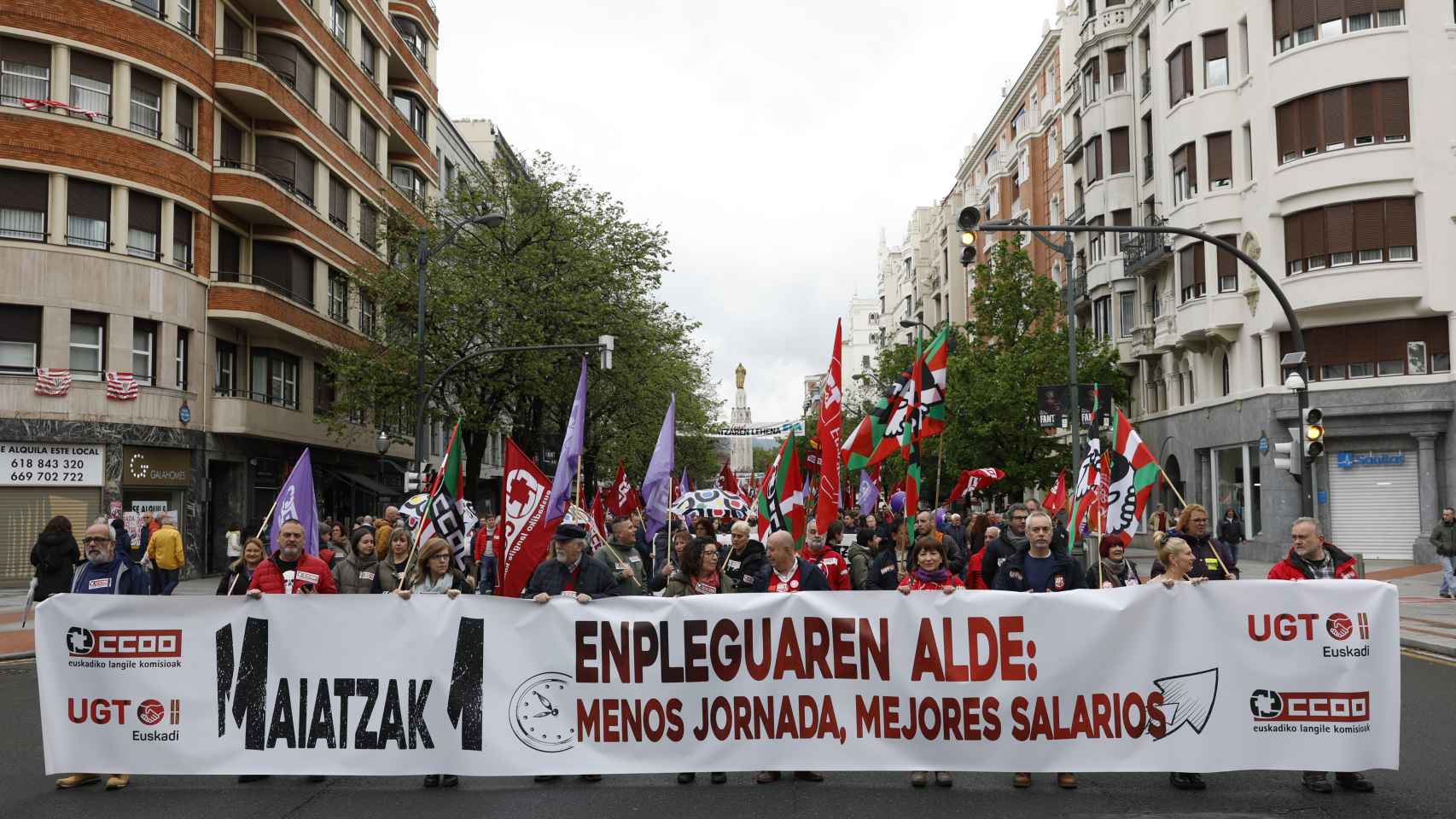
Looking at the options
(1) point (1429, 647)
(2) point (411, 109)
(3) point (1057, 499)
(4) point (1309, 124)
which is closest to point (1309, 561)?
(1) point (1429, 647)

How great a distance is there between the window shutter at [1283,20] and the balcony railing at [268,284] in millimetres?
26960

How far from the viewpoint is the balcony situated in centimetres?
3722

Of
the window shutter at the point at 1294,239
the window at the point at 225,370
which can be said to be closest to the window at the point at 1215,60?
the window shutter at the point at 1294,239

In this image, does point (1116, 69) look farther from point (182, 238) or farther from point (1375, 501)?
point (182, 238)

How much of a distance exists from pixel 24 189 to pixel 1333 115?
29805mm

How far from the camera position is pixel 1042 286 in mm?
39938

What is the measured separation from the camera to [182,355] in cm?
3022

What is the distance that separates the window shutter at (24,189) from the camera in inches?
1035

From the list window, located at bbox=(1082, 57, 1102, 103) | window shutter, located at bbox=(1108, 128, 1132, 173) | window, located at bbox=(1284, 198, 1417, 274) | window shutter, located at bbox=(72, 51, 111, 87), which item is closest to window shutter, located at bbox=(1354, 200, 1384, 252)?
window, located at bbox=(1284, 198, 1417, 274)

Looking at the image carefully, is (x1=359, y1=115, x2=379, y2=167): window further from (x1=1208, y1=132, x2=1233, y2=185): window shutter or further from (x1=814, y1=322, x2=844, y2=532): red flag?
(x1=814, y1=322, x2=844, y2=532): red flag

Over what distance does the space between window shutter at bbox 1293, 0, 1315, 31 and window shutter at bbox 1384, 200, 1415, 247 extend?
192 inches

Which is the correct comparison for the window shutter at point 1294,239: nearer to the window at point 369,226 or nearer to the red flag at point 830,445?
the red flag at point 830,445

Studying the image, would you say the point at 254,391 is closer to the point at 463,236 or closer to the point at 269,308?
the point at 269,308

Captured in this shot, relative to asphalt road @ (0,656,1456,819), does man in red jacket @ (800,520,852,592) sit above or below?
above
